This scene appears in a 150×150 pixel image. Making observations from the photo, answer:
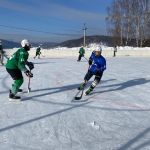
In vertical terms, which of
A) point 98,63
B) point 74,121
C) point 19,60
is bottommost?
point 74,121

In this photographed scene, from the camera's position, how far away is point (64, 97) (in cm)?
882

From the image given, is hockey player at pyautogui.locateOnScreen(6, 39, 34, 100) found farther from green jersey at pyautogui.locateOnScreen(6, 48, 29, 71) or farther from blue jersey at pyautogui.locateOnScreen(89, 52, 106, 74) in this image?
blue jersey at pyautogui.locateOnScreen(89, 52, 106, 74)

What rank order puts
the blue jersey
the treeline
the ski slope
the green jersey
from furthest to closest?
the treeline
the blue jersey
the green jersey
the ski slope

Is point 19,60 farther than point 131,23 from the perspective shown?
No

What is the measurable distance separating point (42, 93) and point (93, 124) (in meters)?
3.40

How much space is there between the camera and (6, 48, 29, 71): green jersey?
25.6 feet

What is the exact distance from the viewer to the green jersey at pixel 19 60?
7809 mm

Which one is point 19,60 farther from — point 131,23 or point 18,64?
point 131,23

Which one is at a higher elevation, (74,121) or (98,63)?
(98,63)

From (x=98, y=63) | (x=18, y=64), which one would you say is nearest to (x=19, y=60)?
(x=18, y=64)

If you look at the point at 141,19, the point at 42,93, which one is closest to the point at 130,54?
the point at 141,19

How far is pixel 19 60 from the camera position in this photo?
7875 millimetres

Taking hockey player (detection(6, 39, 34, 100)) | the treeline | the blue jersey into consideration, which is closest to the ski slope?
hockey player (detection(6, 39, 34, 100))

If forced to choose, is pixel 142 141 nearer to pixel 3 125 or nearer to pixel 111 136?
pixel 111 136
